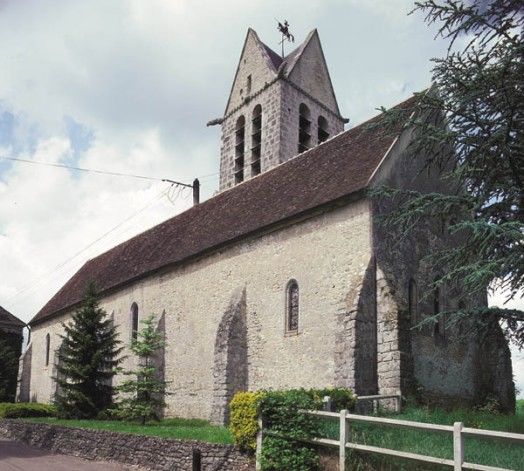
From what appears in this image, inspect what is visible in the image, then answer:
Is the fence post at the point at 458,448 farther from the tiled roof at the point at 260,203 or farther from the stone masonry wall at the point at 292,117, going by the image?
the stone masonry wall at the point at 292,117

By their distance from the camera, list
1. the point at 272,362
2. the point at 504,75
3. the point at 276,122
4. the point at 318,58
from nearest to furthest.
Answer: the point at 504,75 < the point at 272,362 < the point at 276,122 < the point at 318,58

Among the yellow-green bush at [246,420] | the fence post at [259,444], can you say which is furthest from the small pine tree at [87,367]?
the fence post at [259,444]

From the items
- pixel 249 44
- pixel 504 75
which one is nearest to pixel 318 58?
pixel 249 44

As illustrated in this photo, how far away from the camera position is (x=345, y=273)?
62.5ft

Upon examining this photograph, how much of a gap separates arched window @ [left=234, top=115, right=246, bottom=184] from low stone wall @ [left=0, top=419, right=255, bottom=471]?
17022 mm

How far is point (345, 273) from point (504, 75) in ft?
29.1

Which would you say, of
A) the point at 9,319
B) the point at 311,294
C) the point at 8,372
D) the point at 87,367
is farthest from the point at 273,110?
the point at 9,319

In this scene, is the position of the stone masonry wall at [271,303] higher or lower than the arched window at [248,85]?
lower

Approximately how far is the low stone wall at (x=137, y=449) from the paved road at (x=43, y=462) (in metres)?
0.31

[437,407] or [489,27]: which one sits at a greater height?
[489,27]

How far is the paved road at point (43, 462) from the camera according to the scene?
1566cm

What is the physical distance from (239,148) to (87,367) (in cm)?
1557

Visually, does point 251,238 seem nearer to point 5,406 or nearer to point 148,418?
point 148,418

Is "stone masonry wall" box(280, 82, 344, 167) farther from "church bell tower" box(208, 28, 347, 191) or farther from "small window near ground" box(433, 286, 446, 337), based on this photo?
"small window near ground" box(433, 286, 446, 337)
